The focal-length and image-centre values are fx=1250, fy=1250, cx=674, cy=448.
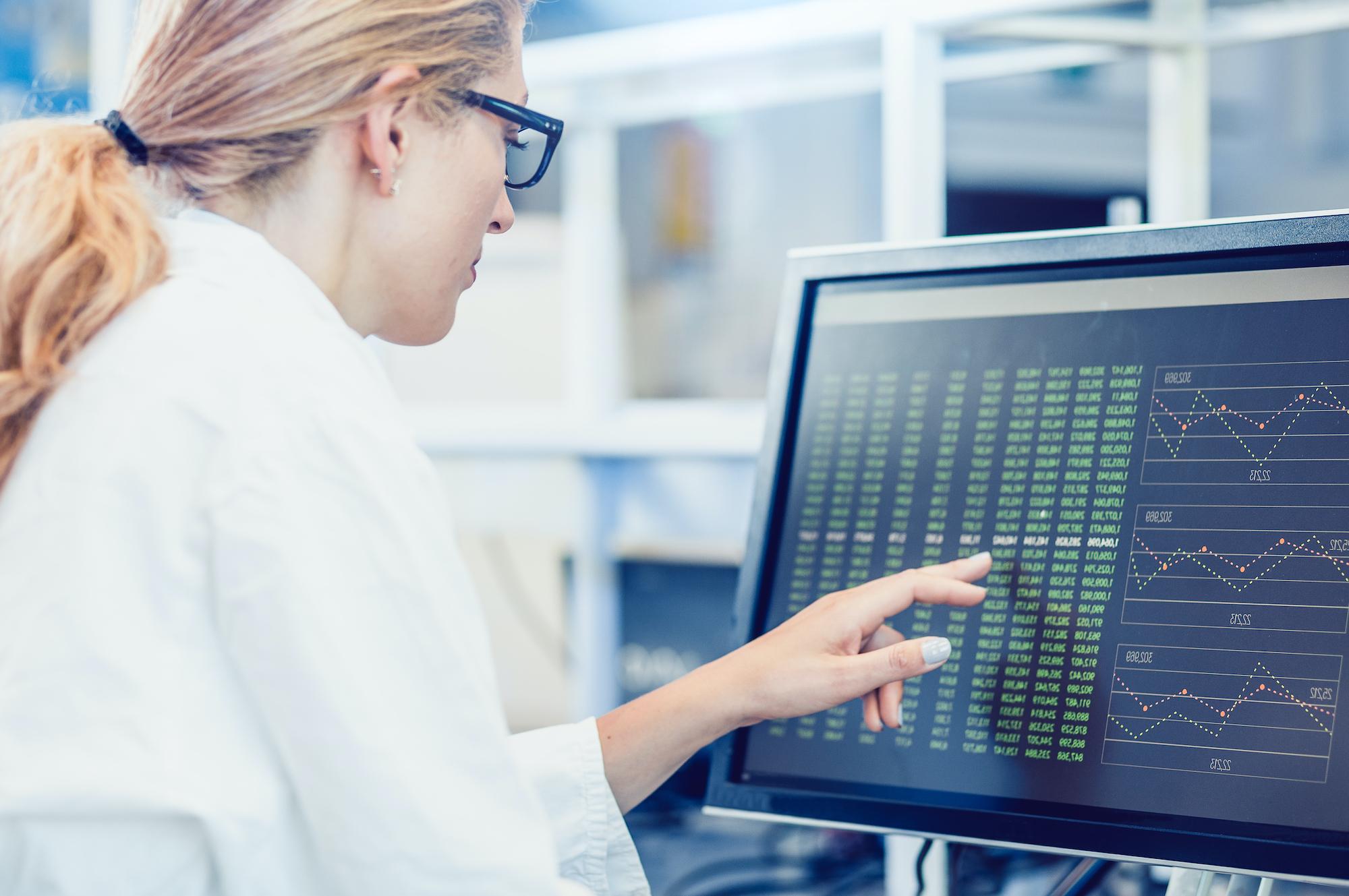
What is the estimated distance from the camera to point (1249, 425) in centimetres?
79

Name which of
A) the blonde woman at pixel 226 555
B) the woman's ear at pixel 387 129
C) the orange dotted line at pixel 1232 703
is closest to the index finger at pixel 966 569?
the orange dotted line at pixel 1232 703

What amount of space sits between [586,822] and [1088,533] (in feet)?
1.35

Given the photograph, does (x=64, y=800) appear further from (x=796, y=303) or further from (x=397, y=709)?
(x=796, y=303)

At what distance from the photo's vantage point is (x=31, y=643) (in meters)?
0.62

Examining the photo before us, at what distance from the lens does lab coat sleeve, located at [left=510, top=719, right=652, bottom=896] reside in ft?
2.99

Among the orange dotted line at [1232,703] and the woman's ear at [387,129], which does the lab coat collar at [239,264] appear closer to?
the woman's ear at [387,129]

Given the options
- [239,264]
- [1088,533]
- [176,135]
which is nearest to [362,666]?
[239,264]

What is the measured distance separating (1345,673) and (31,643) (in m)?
0.72

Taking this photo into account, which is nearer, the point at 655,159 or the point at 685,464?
the point at 685,464

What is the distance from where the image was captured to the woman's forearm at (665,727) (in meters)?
0.89

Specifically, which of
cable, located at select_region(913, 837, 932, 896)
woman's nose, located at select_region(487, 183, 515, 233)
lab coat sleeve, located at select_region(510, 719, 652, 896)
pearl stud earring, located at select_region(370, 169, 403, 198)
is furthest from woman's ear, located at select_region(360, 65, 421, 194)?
cable, located at select_region(913, 837, 932, 896)

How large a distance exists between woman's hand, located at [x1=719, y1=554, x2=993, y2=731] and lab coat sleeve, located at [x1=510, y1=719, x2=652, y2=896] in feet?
0.41

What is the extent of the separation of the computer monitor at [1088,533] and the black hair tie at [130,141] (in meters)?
0.48

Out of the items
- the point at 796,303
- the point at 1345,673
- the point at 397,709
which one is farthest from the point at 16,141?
the point at 1345,673
